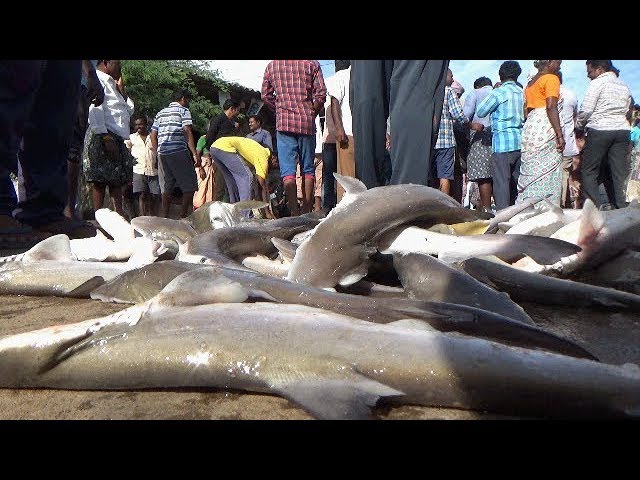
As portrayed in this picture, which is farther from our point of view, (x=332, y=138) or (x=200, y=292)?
(x=332, y=138)

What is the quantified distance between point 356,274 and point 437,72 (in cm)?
290

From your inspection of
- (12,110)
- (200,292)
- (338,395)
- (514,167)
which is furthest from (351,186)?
(514,167)

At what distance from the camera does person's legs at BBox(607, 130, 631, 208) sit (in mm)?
7590

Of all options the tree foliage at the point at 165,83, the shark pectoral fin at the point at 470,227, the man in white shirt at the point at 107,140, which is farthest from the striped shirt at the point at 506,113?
the tree foliage at the point at 165,83

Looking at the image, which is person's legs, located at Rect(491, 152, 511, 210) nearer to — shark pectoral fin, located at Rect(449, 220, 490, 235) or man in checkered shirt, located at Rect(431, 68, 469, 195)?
man in checkered shirt, located at Rect(431, 68, 469, 195)

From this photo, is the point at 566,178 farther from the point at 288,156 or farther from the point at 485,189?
the point at 288,156

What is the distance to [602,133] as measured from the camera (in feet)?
25.0

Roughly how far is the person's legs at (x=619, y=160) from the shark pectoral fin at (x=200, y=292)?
7558 millimetres

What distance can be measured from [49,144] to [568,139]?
7.92 m

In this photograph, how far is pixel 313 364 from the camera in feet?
4.92
